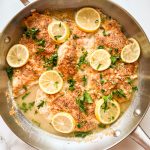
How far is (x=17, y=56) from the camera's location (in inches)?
135

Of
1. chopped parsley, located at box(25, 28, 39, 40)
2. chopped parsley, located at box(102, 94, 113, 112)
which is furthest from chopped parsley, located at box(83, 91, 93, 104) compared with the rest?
chopped parsley, located at box(25, 28, 39, 40)

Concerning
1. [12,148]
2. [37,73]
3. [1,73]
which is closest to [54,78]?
[37,73]

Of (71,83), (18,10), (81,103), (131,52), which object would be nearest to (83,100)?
(81,103)

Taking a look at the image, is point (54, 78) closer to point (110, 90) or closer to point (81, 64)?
point (81, 64)

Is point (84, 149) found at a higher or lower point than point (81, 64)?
lower

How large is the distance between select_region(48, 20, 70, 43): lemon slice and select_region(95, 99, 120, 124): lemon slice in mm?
581

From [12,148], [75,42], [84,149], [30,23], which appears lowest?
[84,149]

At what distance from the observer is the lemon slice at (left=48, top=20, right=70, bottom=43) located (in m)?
3.38

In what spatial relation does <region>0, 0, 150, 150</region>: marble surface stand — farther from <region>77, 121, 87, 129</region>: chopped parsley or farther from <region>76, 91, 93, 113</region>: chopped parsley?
<region>76, 91, 93, 113</region>: chopped parsley

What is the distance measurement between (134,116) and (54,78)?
72cm

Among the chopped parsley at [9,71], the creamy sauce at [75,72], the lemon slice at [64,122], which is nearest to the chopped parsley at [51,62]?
the creamy sauce at [75,72]

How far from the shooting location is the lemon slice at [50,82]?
11.1 feet

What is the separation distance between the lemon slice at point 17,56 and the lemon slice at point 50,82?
0.19 meters

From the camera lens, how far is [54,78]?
3.38m
